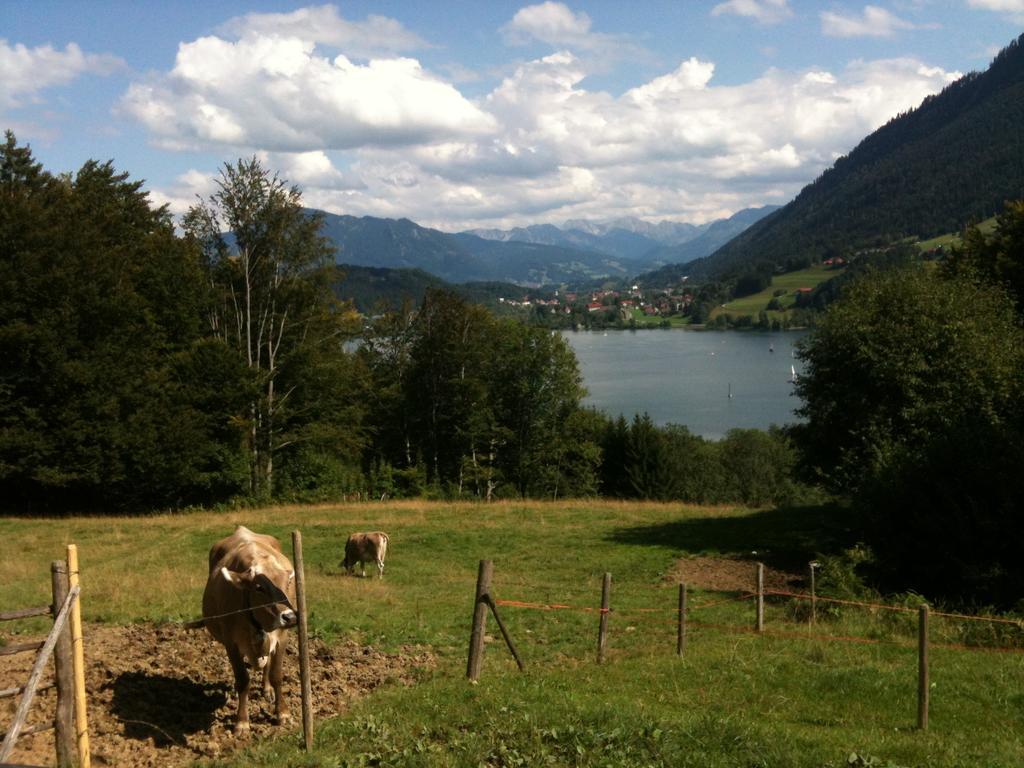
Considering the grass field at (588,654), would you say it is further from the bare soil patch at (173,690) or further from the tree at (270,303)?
the tree at (270,303)

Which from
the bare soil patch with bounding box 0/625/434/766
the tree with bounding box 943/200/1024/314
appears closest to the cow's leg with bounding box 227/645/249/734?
the bare soil patch with bounding box 0/625/434/766

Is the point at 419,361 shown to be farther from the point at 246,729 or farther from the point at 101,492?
the point at 246,729

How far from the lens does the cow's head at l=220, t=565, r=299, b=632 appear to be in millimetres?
7535

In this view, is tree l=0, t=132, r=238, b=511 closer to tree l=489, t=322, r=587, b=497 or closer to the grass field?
the grass field

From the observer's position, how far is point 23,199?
29.3 m

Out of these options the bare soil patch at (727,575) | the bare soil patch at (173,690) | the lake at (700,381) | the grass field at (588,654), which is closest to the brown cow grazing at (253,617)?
the bare soil patch at (173,690)

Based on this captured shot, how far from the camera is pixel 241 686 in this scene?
26.1ft

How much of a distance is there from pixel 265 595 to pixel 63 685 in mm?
1913

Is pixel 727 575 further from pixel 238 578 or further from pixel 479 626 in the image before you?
pixel 238 578

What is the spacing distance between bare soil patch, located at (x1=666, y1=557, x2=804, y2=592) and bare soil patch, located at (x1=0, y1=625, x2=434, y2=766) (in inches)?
378

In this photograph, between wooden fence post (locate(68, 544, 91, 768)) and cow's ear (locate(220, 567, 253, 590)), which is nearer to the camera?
wooden fence post (locate(68, 544, 91, 768))

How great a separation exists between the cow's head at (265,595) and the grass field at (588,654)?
108cm

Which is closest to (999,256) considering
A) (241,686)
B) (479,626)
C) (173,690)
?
(479,626)

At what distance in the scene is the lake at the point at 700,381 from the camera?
3590 inches
